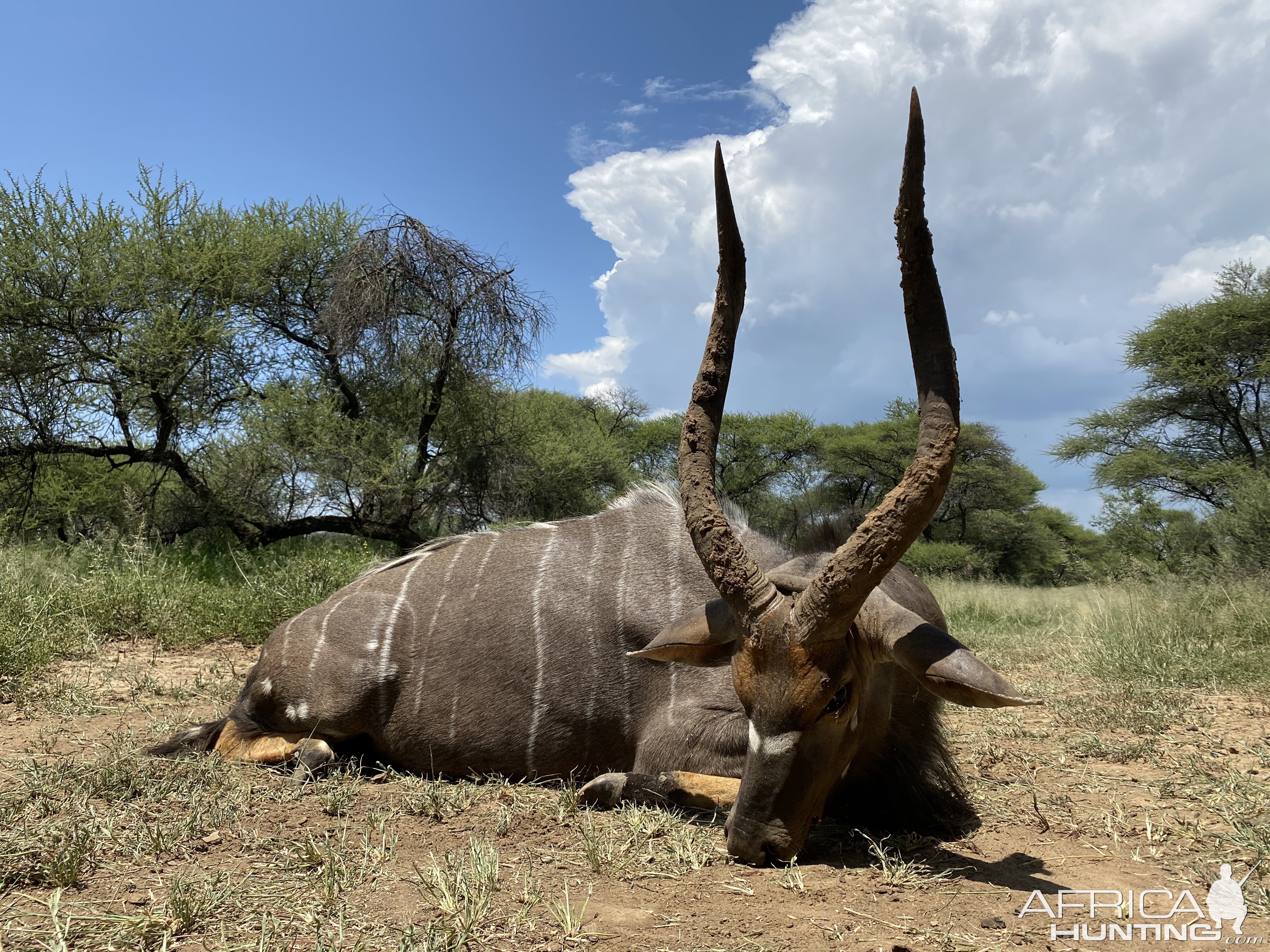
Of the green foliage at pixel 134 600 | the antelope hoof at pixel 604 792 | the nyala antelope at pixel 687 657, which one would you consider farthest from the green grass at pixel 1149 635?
the green foliage at pixel 134 600

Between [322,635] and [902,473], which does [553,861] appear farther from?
[902,473]

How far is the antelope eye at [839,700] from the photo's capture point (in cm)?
297

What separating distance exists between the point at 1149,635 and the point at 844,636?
5.56m

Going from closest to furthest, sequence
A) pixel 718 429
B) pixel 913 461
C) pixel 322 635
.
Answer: pixel 913 461 < pixel 718 429 < pixel 322 635

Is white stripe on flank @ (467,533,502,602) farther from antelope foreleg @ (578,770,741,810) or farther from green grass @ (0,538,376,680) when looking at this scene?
green grass @ (0,538,376,680)

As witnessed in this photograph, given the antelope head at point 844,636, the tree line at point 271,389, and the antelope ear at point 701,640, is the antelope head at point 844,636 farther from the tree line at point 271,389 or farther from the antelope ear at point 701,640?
the tree line at point 271,389

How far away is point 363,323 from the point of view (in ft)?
48.5

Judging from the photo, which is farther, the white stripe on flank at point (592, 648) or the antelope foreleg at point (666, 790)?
the white stripe on flank at point (592, 648)

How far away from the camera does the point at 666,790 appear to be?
3617 mm

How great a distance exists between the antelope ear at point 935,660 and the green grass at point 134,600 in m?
5.63

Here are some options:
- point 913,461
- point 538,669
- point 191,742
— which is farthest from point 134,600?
point 913,461

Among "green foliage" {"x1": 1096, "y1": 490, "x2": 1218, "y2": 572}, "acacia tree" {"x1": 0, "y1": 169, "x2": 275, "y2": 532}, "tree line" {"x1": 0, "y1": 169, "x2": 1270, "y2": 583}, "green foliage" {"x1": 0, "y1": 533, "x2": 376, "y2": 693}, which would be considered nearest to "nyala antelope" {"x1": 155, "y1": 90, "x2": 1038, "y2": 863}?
"green foliage" {"x1": 0, "y1": 533, "x2": 376, "y2": 693}

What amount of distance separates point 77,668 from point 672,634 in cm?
522

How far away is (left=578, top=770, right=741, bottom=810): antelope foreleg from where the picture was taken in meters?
3.54
